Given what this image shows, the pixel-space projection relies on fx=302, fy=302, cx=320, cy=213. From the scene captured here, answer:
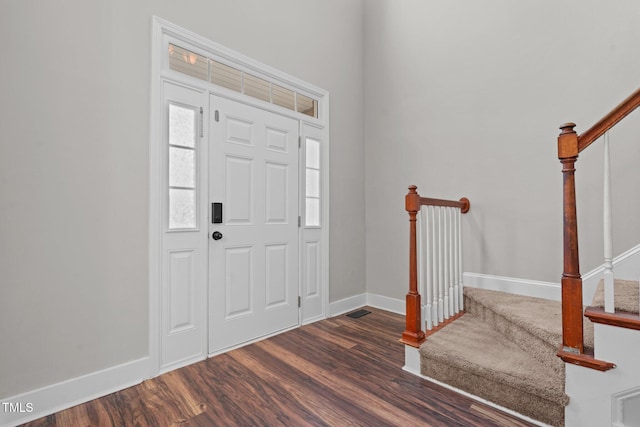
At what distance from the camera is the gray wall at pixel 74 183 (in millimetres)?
1616

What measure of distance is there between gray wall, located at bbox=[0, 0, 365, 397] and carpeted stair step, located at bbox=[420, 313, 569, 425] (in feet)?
6.49

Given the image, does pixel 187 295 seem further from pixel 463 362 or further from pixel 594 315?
pixel 594 315

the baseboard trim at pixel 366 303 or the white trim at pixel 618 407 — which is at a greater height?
the white trim at pixel 618 407

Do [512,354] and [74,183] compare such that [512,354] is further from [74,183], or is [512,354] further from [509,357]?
[74,183]

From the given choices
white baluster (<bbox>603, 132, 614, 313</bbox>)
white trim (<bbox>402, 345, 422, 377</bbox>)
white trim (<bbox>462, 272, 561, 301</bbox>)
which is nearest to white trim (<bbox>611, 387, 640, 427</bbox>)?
white baluster (<bbox>603, 132, 614, 313</bbox>)

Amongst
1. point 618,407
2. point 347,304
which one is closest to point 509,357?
point 618,407

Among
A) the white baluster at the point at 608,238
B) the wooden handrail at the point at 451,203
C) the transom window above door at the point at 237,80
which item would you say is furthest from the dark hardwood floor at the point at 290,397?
the transom window above door at the point at 237,80

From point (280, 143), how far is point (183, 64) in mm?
985

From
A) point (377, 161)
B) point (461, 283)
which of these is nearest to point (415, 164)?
point (377, 161)

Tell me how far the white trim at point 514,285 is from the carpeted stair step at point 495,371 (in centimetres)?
48

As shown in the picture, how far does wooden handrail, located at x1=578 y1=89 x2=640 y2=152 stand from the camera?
52.7 inches

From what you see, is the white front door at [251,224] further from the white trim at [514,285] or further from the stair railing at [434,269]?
the white trim at [514,285]

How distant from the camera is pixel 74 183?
5.87 feet

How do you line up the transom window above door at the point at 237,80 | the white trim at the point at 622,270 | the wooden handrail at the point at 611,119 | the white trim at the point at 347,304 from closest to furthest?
the wooden handrail at the point at 611,119
the white trim at the point at 622,270
the transom window above door at the point at 237,80
the white trim at the point at 347,304
